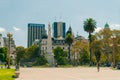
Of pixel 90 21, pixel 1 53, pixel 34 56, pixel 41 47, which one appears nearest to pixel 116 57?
pixel 90 21

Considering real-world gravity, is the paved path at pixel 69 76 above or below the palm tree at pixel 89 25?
below

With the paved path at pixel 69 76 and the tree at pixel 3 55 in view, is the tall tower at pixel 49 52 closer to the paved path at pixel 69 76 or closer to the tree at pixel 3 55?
the tree at pixel 3 55

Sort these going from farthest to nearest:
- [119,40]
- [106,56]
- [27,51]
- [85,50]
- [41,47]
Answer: [41,47], [27,51], [85,50], [106,56], [119,40]

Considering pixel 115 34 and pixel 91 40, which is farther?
pixel 91 40

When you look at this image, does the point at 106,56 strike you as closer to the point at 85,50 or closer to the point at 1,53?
the point at 85,50

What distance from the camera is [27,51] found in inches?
6993

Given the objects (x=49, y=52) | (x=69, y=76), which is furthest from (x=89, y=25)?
(x=69, y=76)

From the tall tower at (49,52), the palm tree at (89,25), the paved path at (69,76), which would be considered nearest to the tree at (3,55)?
the tall tower at (49,52)

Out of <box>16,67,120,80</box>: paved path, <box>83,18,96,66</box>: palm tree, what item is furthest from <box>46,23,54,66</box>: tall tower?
<box>16,67,120,80</box>: paved path

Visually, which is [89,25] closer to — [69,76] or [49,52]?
[49,52]

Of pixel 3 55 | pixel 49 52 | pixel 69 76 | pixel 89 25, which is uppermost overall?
pixel 89 25

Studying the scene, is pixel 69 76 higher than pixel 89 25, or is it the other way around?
pixel 89 25

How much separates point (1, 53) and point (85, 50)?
33959mm

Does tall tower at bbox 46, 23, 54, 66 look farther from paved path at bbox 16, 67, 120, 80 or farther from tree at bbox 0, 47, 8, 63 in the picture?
paved path at bbox 16, 67, 120, 80
